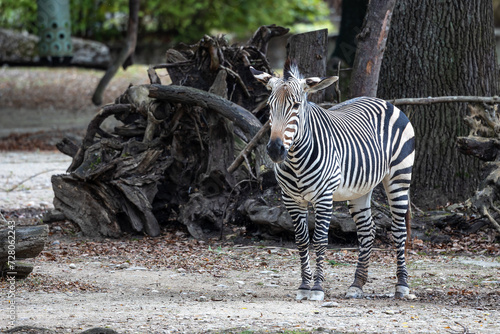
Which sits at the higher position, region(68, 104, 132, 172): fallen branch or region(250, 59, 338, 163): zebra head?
region(250, 59, 338, 163): zebra head

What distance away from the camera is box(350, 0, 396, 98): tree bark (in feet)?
27.0

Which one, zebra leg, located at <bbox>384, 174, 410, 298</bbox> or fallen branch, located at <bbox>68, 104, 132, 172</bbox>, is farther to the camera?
fallen branch, located at <bbox>68, 104, 132, 172</bbox>

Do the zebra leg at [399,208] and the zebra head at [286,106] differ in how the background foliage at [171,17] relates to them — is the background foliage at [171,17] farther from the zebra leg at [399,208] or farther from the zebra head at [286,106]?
the zebra head at [286,106]

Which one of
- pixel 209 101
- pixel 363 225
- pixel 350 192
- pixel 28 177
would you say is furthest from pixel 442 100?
pixel 28 177

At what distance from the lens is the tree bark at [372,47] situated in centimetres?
823

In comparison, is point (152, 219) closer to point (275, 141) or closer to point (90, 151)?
point (90, 151)

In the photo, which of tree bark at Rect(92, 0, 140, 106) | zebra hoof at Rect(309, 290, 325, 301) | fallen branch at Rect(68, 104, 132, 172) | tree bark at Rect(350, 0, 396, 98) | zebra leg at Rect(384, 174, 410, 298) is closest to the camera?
zebra hoof at Rect(309, 290, 325, 301)

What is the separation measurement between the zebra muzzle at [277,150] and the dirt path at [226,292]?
1221 mm

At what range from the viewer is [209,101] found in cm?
853

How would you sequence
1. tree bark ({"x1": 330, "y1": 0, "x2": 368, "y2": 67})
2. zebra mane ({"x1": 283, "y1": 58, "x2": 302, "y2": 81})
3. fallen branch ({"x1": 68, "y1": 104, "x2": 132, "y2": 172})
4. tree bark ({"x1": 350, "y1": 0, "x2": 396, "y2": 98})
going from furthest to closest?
tree bark ({"x1": 330, "y1": 0, "x2": 368, "y2": 67}), fallen branch ({"x1": 68, "y1": 104, "x2": 132, "y2": 172}), tree bark ({"x1": 350, "y1": 0, "x2": 396, "y2": 98}), zebra mane ({"x1": 283, "y1": 58, "x2": 302, "y2": 81})

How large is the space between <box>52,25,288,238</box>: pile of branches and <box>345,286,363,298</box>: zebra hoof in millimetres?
2633

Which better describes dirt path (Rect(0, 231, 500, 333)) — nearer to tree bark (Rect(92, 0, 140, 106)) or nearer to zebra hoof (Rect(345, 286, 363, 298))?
zebra hoof (Rect(345, 286, 363, 298))

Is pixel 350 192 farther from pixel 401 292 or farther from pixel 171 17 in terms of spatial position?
pixel 171 17

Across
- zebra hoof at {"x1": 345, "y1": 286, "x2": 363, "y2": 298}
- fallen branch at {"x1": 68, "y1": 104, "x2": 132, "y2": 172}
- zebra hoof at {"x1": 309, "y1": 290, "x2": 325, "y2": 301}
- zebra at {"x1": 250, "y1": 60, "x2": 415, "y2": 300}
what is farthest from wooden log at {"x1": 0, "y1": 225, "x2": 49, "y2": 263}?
fallen branch at {"x1": 68, "y1": 104, "x2": 132, "y2": 172}
